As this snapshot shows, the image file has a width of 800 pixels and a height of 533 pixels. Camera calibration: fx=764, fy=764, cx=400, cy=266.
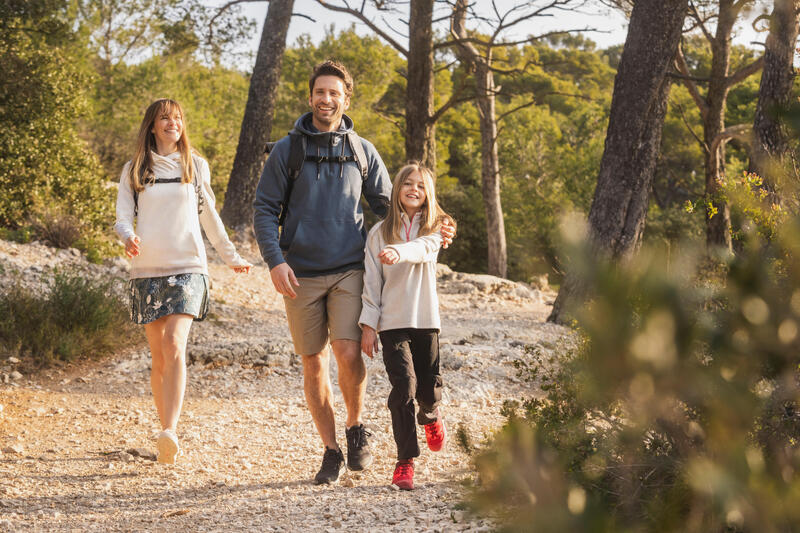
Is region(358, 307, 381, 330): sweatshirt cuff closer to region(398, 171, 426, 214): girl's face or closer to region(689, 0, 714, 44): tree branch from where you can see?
region(398, 171, 426, 214): girl's face

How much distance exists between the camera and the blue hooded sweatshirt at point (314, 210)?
12.6 feet

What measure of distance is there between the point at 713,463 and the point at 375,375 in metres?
5.61

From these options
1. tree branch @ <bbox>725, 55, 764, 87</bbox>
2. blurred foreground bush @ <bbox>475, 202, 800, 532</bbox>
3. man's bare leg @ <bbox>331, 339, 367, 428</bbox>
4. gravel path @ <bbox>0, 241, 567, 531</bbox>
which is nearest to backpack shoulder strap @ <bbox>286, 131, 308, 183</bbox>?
man's bare leg @ <bbox>331, 339, 367, 428</bbox>

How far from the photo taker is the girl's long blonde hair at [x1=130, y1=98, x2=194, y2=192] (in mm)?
4254

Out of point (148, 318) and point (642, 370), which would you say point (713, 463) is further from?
point (148, 318)

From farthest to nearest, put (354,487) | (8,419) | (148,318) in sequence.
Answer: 1. (8,419)
2. (148,318)
3. (354,487)

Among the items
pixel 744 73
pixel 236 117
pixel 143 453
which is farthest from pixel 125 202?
pixel 236 117

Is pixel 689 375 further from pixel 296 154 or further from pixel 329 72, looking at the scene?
pixel 329 72

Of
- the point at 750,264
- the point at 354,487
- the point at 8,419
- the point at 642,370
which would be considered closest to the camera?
the point at 642,370

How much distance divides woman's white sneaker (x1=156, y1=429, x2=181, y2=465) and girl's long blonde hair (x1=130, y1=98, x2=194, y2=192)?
1347mm

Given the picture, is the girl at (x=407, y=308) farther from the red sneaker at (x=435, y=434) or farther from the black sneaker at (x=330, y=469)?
the black sneaker at (x=330, y=469)

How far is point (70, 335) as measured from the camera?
6.71m

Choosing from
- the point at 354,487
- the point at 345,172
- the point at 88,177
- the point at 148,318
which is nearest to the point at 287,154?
the point at 345,172

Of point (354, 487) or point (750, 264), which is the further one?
point (354, 487)
